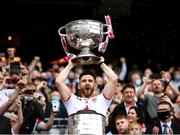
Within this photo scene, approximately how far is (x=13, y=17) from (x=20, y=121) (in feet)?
28.9

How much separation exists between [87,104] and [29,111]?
6.13ft

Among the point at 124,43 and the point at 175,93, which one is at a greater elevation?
the point at 124,43

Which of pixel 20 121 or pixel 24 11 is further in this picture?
pixel 24 11

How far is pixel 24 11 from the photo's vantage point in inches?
695

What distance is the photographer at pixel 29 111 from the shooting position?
30.9ft

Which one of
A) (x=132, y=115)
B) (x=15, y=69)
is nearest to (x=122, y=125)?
(x=132, y=115)

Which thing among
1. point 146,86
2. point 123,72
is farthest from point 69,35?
point 123,72

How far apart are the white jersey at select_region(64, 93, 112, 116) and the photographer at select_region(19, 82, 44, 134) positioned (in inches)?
65.8

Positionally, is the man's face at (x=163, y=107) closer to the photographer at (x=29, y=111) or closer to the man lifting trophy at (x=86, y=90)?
the man lifting trophy at (x=86, y=90)

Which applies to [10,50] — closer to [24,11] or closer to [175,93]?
[175,93]

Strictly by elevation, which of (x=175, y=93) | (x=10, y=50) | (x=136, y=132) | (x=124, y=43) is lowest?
(x=136, y=132)

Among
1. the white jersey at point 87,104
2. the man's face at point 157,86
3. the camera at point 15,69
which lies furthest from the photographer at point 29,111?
the man's face at point 157,86

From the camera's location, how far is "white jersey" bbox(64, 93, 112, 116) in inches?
307

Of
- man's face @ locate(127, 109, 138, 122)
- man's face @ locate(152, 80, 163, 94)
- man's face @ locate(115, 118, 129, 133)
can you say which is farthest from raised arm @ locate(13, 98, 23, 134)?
man's face @ locate(152, 80, 163, 94)
